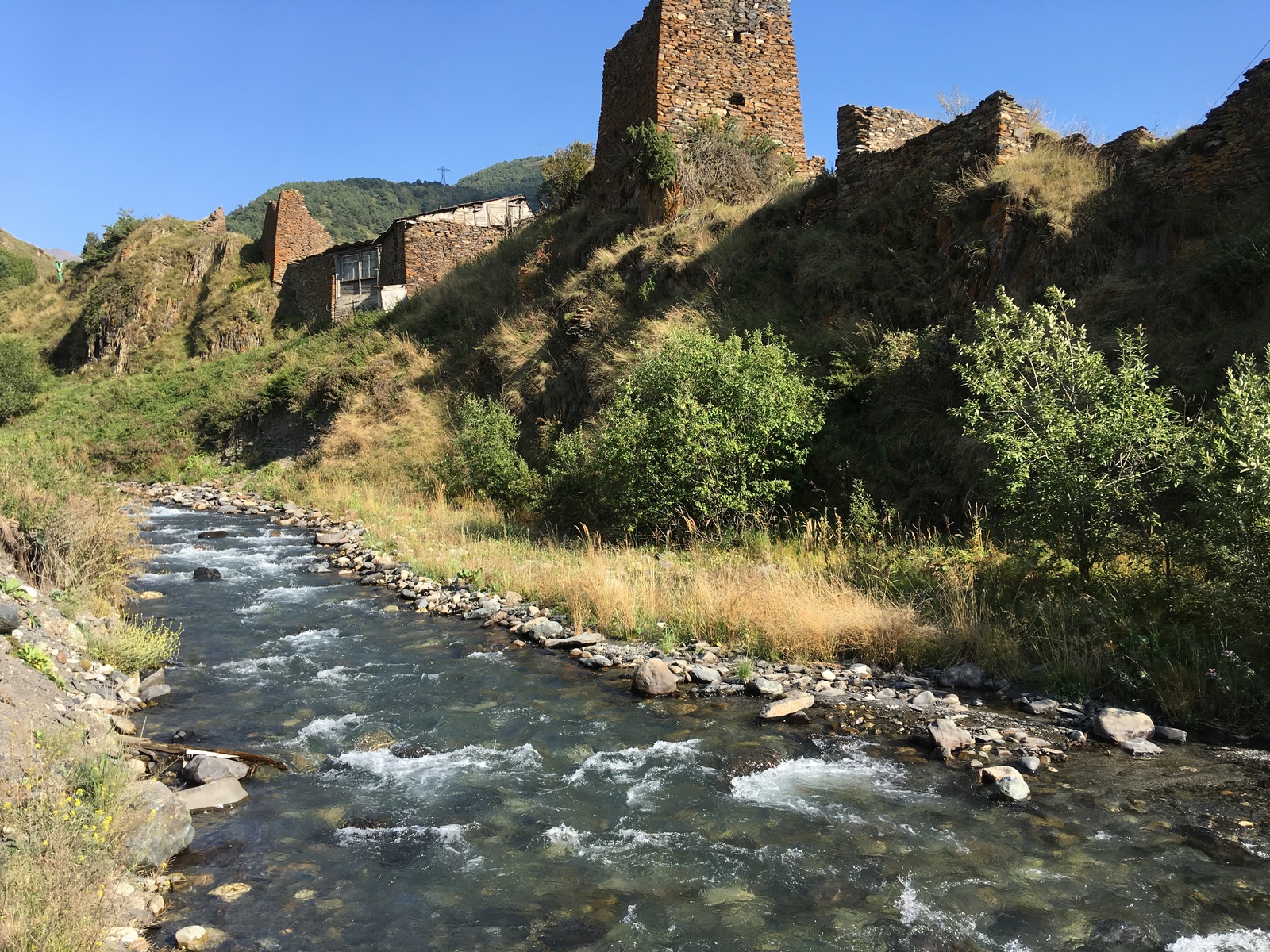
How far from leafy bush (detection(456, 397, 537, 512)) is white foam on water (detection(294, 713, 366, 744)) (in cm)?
1016

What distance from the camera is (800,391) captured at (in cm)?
1402

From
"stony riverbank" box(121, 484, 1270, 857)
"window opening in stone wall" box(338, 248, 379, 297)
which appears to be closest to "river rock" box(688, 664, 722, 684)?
"stony riverbank" box(121, 484, 1270, 857)

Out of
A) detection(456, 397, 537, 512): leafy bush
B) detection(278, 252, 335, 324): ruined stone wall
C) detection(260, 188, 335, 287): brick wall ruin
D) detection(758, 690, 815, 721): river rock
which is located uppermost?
detection(260, 188, 335, 287): brick wall ruin

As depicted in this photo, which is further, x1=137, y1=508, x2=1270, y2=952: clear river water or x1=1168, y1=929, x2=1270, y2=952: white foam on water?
x1=137, y1=508, x2=1270, y2=952: clear river water

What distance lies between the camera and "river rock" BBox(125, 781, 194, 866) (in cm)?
518

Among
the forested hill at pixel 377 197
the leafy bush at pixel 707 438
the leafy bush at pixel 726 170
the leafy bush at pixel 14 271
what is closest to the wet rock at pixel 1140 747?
the leafy bush at pixel 707 438

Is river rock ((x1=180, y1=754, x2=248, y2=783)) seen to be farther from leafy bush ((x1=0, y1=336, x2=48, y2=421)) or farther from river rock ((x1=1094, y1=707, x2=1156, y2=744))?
leafy bush ((x1=0, y1=336, x2=48, y2=421))

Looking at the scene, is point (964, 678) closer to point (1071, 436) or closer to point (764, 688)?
point (764, 688)

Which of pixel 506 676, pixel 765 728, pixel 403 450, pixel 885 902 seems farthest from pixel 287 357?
pixel 885 902

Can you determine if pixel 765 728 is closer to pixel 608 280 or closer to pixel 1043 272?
pixel 1043 272

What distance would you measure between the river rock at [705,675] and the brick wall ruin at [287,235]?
3775cm

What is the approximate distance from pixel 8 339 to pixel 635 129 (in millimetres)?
36114

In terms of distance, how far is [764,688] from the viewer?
8570mm

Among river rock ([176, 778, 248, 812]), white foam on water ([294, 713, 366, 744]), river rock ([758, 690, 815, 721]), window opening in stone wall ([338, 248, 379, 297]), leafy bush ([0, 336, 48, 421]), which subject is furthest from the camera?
leafy bush ([0, 336, 48, 421])
